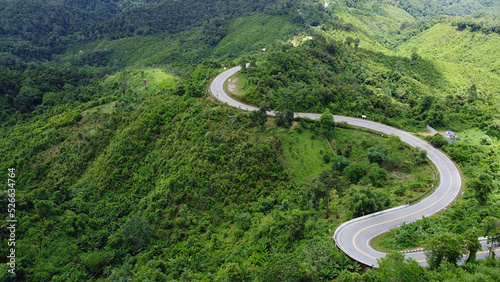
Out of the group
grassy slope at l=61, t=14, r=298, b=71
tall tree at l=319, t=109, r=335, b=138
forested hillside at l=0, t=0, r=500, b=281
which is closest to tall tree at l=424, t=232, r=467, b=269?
forested hillside at l=0, t=0, r=500, b=281

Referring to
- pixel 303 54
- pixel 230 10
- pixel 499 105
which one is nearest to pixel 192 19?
pixel 230 10

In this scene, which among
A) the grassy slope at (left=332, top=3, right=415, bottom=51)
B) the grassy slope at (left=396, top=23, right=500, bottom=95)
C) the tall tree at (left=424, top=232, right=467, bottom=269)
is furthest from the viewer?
the grassy slope at (left=332, top=3, right=415, bottom=51)

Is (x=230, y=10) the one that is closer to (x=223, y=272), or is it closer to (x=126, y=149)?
(x=126, y=149)

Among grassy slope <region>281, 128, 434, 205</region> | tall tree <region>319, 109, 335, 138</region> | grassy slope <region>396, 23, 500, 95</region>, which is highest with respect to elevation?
tall tree <region>319, 109, 335, 138</region>

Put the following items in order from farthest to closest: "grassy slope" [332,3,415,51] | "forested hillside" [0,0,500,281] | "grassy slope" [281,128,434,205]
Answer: "grassy slope" [332,3,415,51] < "grassy slope" [281,128,434,205] < "forested hillside" [0,0,500,281]

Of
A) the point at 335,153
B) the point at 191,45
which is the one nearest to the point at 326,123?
the point at 335,153

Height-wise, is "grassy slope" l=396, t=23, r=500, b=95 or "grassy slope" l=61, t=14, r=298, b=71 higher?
"grassy slope" l=61, t=14, r=298, b=71

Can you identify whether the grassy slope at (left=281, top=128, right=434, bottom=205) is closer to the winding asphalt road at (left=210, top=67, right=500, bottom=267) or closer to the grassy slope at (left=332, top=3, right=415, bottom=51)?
the winding asphalt road at (left=210, top=67, right=500, bottom=267)

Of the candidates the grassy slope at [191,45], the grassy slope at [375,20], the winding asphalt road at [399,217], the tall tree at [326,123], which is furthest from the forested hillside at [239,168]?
the grassy slope at [375,20]

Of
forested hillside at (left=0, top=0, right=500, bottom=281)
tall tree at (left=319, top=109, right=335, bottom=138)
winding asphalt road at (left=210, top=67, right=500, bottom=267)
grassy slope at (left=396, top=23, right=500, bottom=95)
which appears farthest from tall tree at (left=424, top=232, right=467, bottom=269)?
grassy slope at (left=396, top=23, right=500, bottom=95)

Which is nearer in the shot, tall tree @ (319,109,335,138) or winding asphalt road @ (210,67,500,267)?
winding asphalt road @ (210,67,500,267)
